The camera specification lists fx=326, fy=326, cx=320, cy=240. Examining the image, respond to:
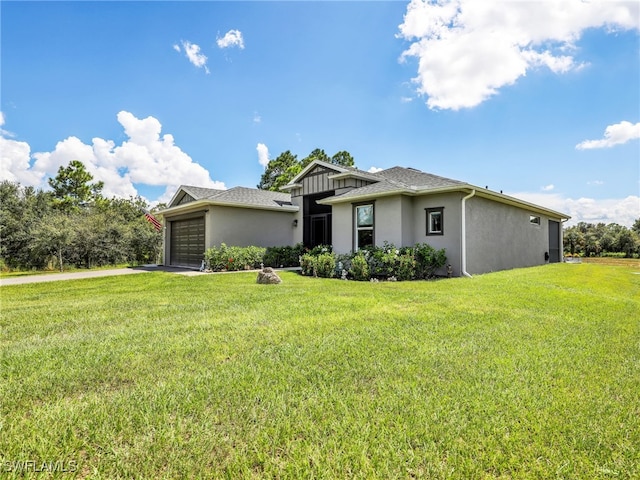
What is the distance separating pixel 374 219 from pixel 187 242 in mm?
10509

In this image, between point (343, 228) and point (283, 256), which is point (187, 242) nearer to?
point (283, 256)

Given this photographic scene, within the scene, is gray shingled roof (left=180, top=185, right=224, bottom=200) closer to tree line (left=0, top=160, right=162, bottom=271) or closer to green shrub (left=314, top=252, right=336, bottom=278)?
tree line (left=0, top=160, right=162, bottom=271)

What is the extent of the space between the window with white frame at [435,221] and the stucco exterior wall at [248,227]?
313 inches

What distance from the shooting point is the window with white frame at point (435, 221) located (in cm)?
1174

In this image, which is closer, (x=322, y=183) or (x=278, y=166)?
(x=322, y=183)

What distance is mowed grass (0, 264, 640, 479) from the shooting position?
194 centimetres

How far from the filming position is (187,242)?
17.6 metres

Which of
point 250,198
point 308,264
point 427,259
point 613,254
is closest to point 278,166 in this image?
point 250,198

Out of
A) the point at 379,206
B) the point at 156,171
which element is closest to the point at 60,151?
the point at 156,171

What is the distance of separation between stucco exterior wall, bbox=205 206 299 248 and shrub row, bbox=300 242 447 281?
5.71 metres

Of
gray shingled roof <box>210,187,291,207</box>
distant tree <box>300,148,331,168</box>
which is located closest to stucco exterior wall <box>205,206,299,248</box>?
gray shingled roof <box>210,187,291,207</box>

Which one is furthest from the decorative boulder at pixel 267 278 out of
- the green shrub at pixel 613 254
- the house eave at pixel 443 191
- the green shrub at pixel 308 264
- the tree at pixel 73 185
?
the green shrub at pixel 613 254

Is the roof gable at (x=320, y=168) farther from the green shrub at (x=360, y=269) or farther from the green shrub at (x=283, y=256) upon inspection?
the green shrub at (x=360, y=269)

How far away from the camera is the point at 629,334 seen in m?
4.50
